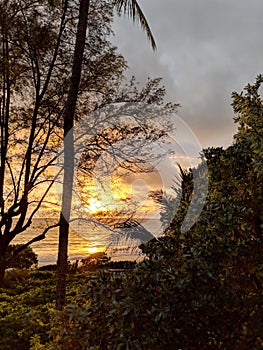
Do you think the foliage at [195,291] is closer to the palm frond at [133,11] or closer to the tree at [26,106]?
the palm frond at [133,11]

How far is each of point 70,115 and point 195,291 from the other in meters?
5.93

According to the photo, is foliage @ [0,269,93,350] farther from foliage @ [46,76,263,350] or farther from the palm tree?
the palm tree

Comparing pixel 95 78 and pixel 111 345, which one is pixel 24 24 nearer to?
pixel 95 78

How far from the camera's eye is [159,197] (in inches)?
146

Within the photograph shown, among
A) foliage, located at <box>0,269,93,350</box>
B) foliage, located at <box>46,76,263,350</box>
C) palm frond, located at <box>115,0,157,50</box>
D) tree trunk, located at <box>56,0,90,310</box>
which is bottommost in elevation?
foliage, located at <box>0,269,93,350</box>

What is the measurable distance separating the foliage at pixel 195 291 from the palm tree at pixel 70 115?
14.9ft

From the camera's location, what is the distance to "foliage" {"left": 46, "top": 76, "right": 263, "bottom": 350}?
8.42 ft

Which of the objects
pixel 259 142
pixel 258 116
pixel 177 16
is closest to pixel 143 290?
pixel 259 142

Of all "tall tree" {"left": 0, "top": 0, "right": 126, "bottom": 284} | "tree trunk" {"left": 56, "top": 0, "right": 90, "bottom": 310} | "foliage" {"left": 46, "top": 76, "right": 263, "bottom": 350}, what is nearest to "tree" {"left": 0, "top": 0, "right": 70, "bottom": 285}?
"tall tree" {"left": 0, "top": 0, "right": 126, "bottom": 284}

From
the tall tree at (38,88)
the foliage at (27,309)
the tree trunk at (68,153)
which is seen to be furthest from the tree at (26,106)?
the tree trunk at (68,153)

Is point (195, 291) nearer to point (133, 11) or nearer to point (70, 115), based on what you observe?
point (70, 115)

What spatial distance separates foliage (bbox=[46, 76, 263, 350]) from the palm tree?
4.53 m

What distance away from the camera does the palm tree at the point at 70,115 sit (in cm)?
765

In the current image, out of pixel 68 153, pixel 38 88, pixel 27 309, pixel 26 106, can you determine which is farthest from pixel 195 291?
pixel 26 106
